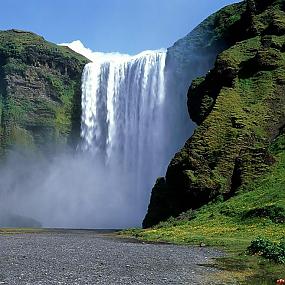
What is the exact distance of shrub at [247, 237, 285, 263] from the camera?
2398 cm

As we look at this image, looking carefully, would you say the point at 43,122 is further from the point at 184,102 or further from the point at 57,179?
the point at 184,102

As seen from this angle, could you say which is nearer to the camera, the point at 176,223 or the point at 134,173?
the point at 176,223

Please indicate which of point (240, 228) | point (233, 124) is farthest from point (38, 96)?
point (240, 228)

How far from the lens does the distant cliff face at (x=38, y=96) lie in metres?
126

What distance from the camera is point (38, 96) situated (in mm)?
131375

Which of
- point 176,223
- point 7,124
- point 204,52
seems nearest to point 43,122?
point 7,124

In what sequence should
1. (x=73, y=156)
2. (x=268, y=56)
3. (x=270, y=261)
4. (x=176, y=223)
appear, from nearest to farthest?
(x=270, y=261) → (x=176, y=223) → (x=268, y=56) → (x=73, y=156)

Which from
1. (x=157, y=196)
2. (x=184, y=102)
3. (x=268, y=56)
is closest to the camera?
(x=157, y=196)

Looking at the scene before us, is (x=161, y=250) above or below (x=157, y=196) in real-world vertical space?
below

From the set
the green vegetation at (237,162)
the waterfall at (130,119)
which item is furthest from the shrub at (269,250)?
the waterfall at (130,119)

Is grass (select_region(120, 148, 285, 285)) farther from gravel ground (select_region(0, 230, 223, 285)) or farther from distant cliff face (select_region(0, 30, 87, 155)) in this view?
distant cliff face (select_region(0, 30, 87, 155))

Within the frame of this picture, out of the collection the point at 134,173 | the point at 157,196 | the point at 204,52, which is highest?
the point at 204,52

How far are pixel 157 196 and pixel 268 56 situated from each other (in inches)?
1023

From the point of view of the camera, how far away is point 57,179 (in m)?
122
